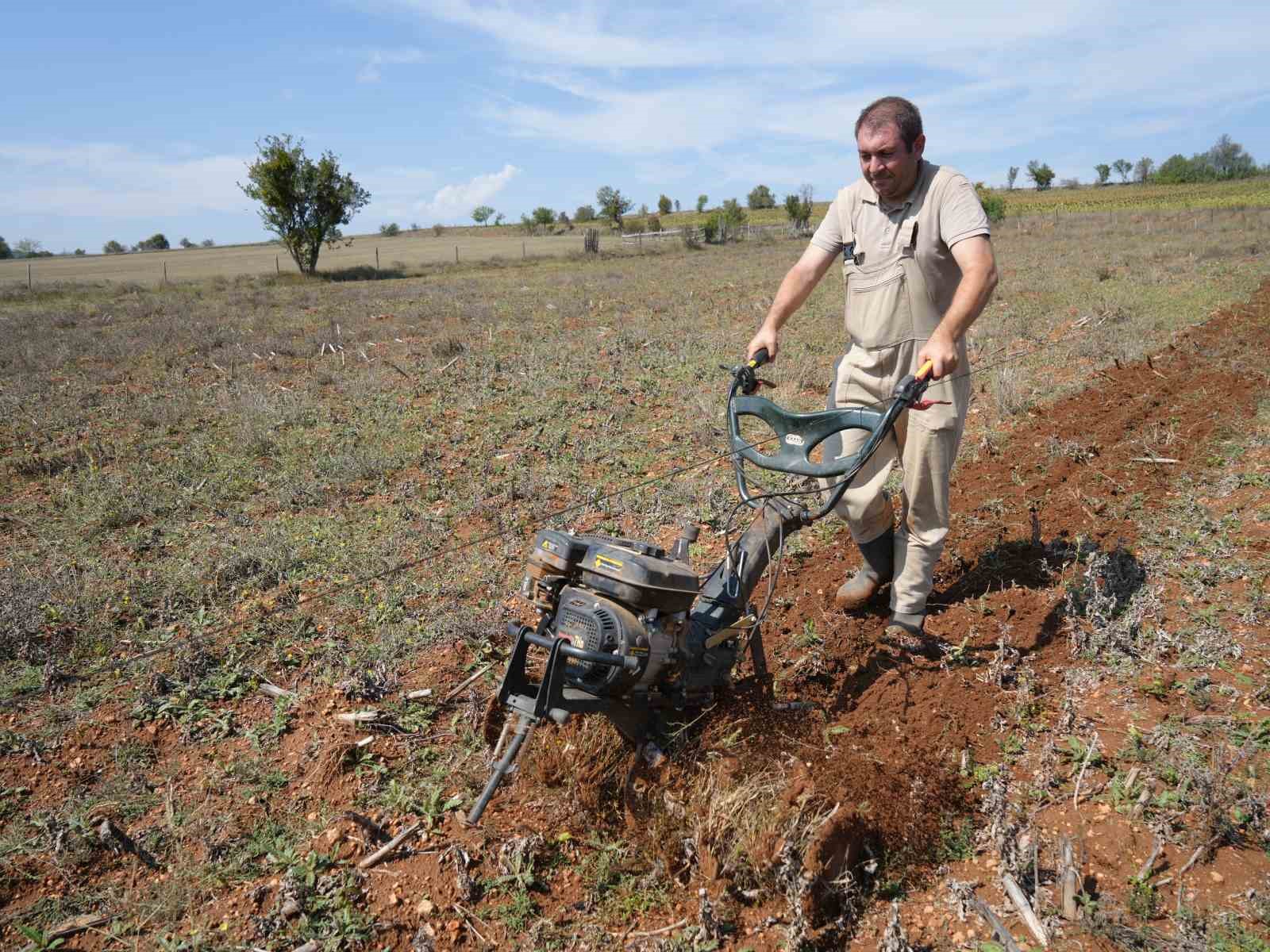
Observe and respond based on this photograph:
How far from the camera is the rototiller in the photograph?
108 inches

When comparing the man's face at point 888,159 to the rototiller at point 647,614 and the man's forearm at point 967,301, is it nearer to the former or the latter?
the man's forearm at point 967,301

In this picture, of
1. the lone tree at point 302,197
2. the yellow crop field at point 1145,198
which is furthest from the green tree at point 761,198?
the lone tree at point 302,197

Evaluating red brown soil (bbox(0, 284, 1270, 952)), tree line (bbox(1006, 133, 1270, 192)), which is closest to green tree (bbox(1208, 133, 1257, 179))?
tree line (bbox(1006, 133, 1270, 192))

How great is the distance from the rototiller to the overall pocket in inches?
16.2

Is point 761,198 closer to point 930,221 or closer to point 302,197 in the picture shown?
point 302,197

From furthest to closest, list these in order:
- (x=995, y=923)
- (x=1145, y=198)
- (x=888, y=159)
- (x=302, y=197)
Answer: (x=1145, y=198), (x=302, y=197), (x=888, y=159), (x=995, y=923)

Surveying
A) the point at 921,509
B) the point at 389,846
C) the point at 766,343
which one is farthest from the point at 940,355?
the point at 389,846

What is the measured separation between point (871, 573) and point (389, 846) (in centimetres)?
273

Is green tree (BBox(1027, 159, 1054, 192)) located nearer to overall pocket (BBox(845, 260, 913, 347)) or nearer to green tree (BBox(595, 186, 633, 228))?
green tree (BBox(595, 186, 633, 228))

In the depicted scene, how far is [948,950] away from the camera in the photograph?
253 cm

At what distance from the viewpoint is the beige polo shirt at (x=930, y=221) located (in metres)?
3.48

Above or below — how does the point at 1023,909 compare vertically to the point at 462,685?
below

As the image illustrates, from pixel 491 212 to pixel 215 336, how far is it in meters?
103

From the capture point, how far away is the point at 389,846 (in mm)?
2973
